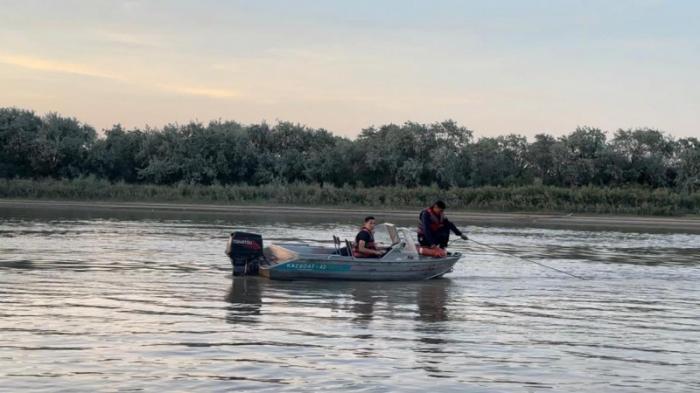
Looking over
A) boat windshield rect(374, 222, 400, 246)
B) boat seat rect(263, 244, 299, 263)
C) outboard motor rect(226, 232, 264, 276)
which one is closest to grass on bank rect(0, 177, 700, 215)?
boat windshield rect(374, 222, 400, 246)

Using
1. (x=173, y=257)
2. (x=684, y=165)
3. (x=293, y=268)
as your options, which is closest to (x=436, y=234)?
(x=293, y=268)

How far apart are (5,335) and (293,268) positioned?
8.07 meters

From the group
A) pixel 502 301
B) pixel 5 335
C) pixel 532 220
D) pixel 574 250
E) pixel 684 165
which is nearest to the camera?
pixel 5 335

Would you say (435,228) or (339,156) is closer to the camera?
(435,228)

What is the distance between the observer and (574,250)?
31.1 metres

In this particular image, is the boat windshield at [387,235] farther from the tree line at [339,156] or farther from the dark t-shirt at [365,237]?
the tree line at [339,156]

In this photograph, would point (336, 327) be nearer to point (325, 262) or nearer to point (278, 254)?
point (325, 262)

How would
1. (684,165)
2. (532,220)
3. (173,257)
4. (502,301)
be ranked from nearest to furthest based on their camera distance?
(502,301) < (173,257) < (532,220) < (684,165)

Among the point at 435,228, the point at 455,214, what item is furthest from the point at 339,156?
the point at 435,228

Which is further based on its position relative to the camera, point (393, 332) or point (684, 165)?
point (684, 165)

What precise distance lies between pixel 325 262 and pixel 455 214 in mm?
32589

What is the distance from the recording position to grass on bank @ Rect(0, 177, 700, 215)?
184 ft

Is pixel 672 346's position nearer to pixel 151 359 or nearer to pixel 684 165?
pixel 151 359

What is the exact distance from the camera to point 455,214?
52.0 m
